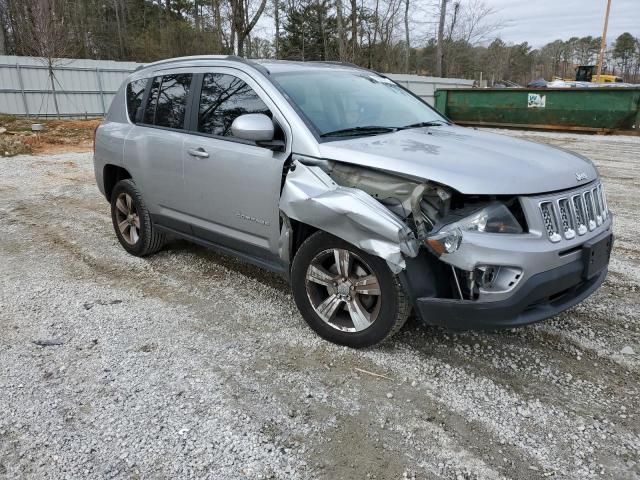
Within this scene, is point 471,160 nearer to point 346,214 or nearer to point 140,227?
point 346,214

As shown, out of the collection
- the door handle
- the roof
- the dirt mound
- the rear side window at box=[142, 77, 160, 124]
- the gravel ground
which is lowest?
the gravel ground

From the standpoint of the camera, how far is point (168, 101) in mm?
4410

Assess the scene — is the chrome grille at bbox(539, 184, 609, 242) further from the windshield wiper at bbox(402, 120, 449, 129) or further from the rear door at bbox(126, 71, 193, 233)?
the rear door at bbox(126, 71, 193, 233)

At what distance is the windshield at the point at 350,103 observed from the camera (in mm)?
3494

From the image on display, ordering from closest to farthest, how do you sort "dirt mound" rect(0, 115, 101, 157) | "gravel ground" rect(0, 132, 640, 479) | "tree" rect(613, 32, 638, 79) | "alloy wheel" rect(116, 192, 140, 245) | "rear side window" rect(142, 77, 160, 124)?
"gravel ground" rect(0, 132, 640, 479)
"rear side window" rect(142, 77, 160, 124)
"alloy wheel" rect(116, 192, 140, 245)
"dirt mound" rect(0, 115, 101, 157)
"tree" rect(613, 32, 638, 79)

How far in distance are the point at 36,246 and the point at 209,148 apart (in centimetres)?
289

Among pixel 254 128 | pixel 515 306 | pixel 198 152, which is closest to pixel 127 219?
pixel 198 152

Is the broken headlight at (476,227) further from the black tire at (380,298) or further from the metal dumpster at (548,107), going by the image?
the metal dumpster at (548,107)

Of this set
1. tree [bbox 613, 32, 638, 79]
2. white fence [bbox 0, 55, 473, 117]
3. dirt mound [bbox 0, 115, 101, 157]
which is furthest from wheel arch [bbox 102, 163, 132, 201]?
tree [bbox 613, 32, 638, 79]

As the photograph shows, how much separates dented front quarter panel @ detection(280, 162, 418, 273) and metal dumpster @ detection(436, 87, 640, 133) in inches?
603

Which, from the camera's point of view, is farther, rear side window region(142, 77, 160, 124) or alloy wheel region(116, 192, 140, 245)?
alloy wheel region(116, 192, 140, 245)

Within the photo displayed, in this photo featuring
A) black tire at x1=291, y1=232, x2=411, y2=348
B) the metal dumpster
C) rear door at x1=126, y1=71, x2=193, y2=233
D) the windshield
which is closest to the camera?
black tire at x1=291, y1=232, x2=411, y2=348

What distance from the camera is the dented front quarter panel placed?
2682 millimetres

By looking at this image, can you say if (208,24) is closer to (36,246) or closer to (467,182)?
(36,246)
